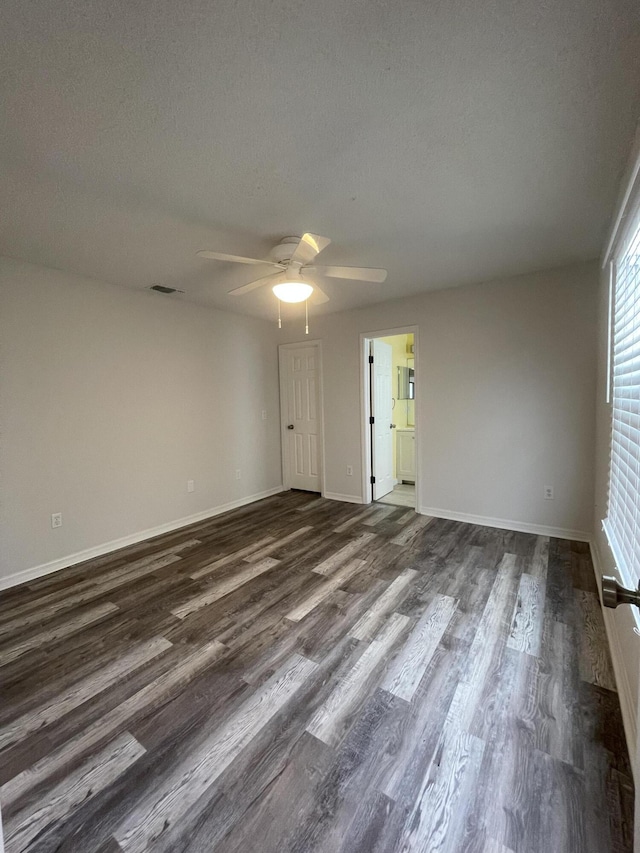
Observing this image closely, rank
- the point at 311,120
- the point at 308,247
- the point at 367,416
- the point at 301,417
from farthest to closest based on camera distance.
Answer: the point at 301,417
the point at 367,416
the point at 308,247
the point at 311,120

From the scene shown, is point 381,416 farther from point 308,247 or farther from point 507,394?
point 308,247

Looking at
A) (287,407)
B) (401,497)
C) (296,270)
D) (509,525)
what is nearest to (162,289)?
(296,270)

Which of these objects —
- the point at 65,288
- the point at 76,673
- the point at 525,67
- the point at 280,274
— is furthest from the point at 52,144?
the point at 76,673

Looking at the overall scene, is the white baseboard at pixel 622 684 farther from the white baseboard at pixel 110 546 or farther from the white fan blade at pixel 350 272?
the white baseboard at pixel 110 546

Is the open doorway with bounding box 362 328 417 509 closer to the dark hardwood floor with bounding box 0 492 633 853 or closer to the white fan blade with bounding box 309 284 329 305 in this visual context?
the white fan blade with bounding box 309 284 329 305

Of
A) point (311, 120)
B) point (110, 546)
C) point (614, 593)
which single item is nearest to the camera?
point (614, 593)

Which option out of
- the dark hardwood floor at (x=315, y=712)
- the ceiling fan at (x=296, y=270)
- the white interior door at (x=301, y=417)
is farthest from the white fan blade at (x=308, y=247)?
the white interior door at (x=301, y=417)

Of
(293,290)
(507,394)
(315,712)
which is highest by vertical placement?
(293,290)

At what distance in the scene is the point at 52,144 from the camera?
1525mm

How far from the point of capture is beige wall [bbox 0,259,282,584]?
8.91 feet

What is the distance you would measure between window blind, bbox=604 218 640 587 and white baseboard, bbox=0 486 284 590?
372 centimetres

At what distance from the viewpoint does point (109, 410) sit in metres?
3.26

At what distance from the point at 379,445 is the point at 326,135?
140 inches

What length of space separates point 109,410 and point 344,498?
2.90 metres
